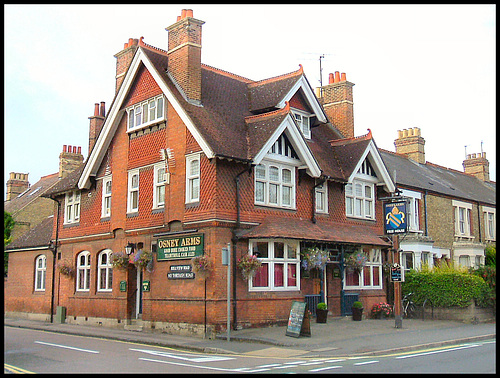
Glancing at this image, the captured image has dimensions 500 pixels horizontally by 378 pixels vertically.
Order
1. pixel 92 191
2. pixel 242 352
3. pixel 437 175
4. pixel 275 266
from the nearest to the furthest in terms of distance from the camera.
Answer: pixel 242 352, pixel 275 266, pixel 92 191, pixel 437 175

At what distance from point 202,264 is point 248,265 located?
1627 mm

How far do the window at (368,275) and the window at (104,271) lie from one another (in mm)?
10442

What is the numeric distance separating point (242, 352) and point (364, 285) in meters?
10.7

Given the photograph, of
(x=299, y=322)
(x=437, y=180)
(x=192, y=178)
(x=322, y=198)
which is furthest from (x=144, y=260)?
(x=437, y=180)

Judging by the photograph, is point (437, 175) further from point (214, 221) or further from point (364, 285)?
point (214, 221)

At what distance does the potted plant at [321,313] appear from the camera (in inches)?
841

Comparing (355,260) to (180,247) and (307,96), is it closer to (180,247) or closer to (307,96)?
(180,247)

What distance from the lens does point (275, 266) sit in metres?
21.3

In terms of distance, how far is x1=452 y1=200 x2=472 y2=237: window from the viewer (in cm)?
3478

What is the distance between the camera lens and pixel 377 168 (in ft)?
88.3

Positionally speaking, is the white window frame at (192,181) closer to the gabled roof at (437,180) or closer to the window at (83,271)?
the window at (83,271)

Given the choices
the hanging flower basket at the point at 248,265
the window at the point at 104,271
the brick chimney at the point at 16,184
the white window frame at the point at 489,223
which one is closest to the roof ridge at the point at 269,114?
the hanging flower basket at the point at 248,265

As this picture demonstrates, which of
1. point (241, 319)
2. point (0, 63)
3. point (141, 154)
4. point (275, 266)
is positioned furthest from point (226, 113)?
point (0, 63)

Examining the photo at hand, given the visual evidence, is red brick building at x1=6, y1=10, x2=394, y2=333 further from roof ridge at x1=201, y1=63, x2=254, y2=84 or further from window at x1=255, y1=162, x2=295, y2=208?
roof ridge at x1=201, y1=63, x2=254, y2=84
